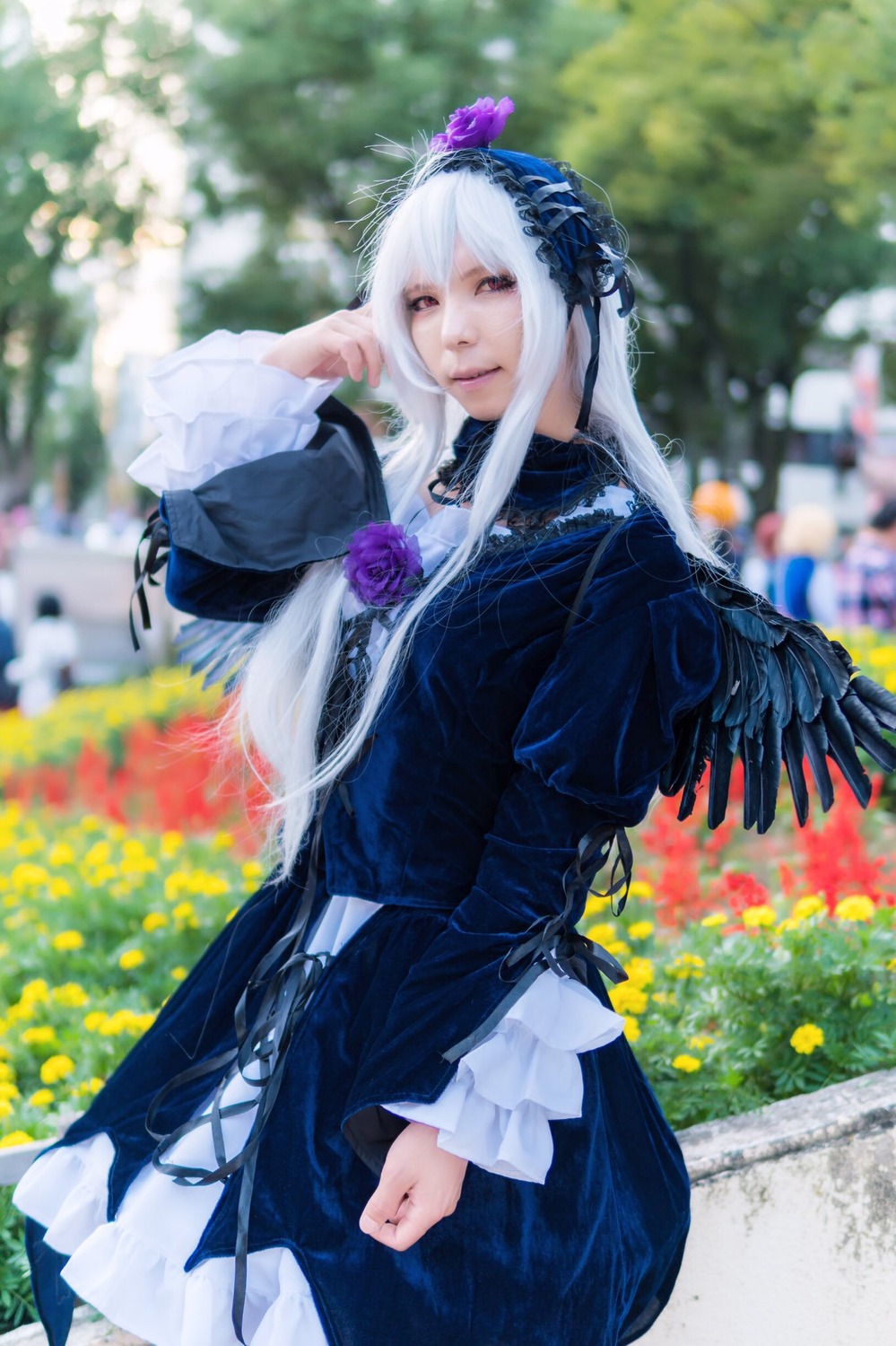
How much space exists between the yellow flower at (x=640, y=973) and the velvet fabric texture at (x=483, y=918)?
3.07 feet

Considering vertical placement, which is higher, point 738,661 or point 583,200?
point 583,200

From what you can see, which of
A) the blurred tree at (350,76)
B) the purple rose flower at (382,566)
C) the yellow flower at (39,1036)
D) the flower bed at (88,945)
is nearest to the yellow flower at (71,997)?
Result: the flower bed at (88,945)

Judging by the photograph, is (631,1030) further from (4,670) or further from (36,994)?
(4,670)

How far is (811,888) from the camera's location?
10.5ft

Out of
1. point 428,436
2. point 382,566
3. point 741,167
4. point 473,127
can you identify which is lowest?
point 382,566

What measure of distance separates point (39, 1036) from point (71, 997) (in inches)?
8.5

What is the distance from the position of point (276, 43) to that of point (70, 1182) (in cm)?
1792

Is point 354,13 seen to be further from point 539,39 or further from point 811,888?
point 811,888

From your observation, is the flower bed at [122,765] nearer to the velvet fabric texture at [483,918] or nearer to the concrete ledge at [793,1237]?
the concrete ledge at [793,1237]

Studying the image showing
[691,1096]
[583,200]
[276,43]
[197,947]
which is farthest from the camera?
[276,43]

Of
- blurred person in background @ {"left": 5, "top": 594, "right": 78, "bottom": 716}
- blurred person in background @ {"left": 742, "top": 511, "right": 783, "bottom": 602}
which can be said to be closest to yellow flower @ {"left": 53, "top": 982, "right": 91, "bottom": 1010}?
blurred person in background @ {"left": 742, "top": 511, "right": 783, "bottom": 602}

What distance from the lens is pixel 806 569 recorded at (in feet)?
21.7

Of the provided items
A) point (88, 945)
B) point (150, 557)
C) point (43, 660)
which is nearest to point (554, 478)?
point (150, 557)

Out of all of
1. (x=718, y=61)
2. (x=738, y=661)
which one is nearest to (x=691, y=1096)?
(x=738, y=661)
